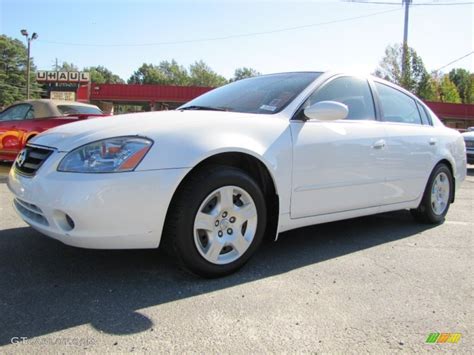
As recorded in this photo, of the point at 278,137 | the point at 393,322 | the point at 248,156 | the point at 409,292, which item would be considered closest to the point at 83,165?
the point at 248,156

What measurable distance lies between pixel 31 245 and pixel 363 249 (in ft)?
8.96

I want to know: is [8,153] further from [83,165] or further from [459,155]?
[459,155]

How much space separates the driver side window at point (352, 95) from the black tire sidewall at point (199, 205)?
106cm

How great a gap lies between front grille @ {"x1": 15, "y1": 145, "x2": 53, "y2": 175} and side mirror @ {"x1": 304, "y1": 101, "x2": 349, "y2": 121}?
184 centimetres

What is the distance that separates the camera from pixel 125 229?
275 centimetres

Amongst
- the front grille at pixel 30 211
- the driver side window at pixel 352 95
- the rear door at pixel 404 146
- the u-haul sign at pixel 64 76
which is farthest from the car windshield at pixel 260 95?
the u-haul sign at pixel 64 76

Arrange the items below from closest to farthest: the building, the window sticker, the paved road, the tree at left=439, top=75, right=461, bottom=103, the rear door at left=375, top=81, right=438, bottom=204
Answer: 1. the paved road
2. the window sticker
3. the rear door at left=375, top=81, right=438, bottom=204
4. the building
5. the tree at left=439, top=75, right=461, bottom=103

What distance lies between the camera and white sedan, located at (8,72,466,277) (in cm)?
273

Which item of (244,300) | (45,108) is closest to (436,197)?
(244,300)

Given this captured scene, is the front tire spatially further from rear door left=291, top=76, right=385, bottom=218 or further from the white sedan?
Answer: rear door left=291, top=76, right=385, bottom=218

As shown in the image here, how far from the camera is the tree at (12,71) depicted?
70.8 metres

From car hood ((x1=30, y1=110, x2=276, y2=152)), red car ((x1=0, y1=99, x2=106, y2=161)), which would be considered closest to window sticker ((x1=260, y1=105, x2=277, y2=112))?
car hood ((x1=30, y1=110, x2=276, y2=152))

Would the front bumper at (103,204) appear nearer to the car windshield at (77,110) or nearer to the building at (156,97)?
the car windshield at (77,110)

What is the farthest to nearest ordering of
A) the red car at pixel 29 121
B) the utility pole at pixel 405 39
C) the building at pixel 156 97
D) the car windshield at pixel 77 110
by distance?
the building at pixel 156 97, the utility pole at pixel 405 39, the car windshield at pixel 77 110, the red car at pixel 29 121
